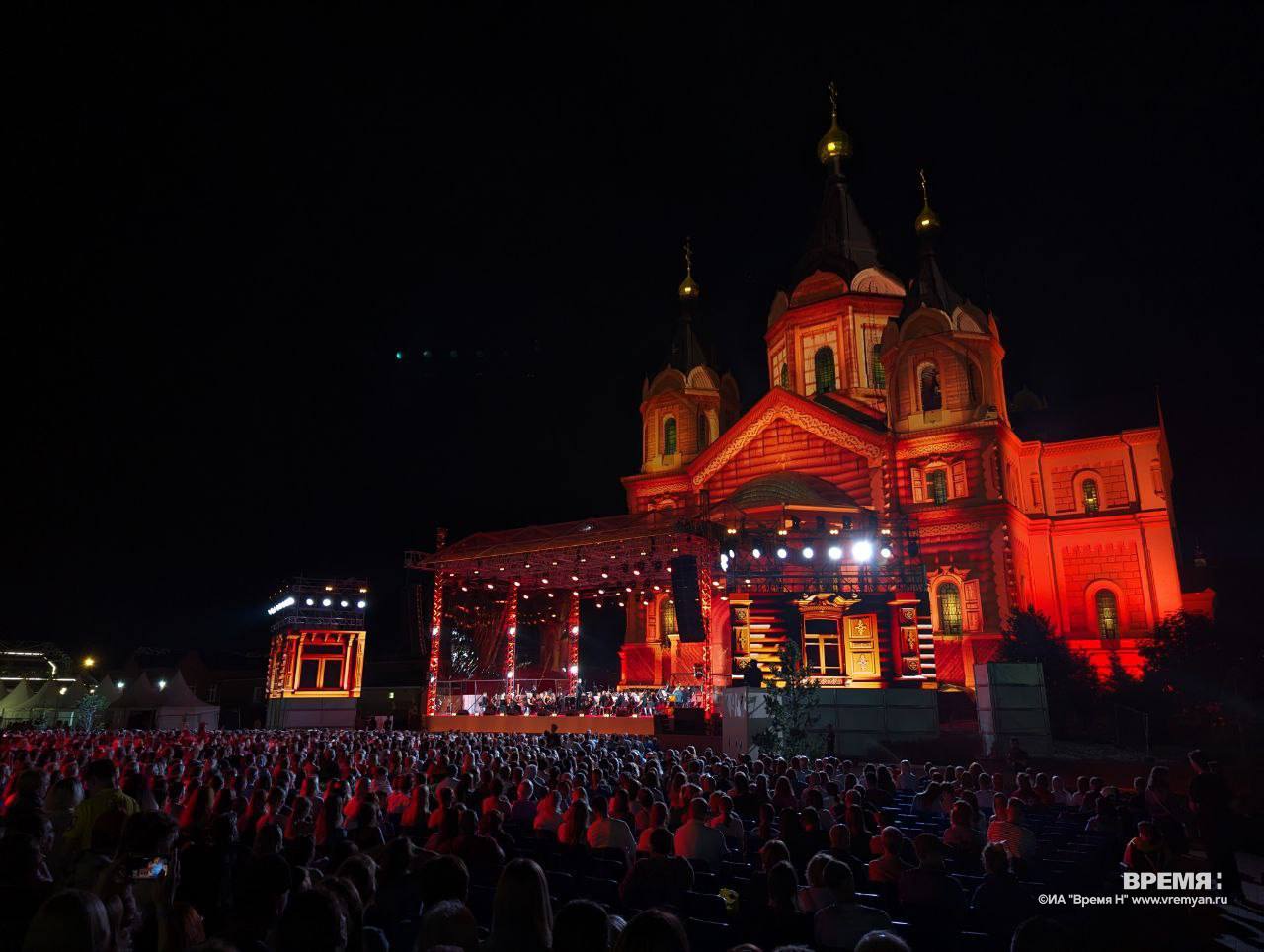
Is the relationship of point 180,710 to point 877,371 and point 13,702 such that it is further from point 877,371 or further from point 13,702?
point 877,371

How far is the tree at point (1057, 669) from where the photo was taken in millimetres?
26562

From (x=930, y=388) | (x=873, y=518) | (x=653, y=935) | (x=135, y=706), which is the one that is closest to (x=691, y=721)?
(x=873, y=518)

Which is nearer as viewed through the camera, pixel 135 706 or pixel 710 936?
pixel 710 936

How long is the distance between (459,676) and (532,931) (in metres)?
41.8

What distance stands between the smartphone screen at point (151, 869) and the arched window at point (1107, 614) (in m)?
41.3

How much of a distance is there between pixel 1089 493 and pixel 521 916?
44632 millimetres

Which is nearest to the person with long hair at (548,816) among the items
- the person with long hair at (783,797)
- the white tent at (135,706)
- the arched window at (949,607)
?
the person with long hair at (783,797)

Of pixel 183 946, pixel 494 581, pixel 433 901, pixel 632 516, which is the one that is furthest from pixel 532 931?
pixel 494 581

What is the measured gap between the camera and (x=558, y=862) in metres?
7.50

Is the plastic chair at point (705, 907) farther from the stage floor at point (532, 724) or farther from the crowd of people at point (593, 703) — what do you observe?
the crowd of people at point (593, 703)

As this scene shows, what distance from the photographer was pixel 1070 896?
249 inches

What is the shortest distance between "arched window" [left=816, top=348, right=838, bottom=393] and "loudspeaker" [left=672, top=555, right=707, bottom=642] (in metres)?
16.5

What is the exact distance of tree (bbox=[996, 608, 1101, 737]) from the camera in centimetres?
2656

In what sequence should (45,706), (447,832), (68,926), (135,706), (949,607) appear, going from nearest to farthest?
1. (68,926)
2. (447,832)
3. (135,706)
4. (949,607)
5. (45,706)
